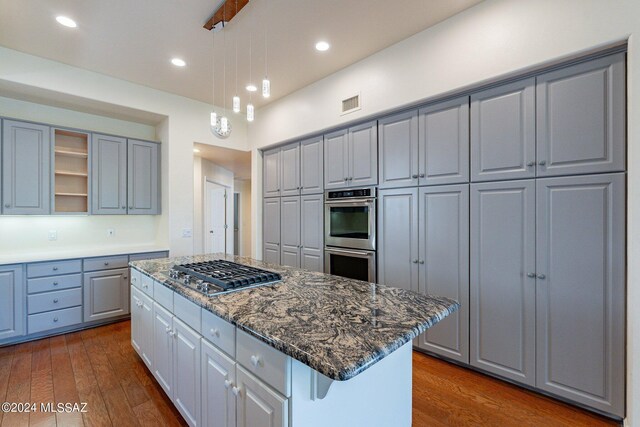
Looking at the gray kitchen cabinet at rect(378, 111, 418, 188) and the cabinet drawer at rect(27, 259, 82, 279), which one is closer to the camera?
the gray kitchen cabinet at rect(378, 111, 418, 188)

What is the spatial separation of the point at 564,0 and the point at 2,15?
4208 mm

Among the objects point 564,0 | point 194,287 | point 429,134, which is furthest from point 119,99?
point 564,0

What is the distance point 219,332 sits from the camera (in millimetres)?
1390

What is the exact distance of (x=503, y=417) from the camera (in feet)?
6.26

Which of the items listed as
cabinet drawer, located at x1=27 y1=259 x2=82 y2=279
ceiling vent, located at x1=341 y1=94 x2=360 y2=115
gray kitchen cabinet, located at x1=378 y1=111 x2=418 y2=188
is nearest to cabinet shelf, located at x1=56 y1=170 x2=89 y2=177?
cabinet drawer, located at x1=27 y1=259 x2=82 y2=279

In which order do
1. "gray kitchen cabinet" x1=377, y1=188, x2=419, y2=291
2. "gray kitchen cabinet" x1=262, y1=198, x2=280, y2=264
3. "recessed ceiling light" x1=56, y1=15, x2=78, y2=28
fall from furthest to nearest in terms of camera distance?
"gray kitchen cabinet" x1=262, y1=198, x2=280, y2=264
"gray kitchen cabinet" x1=377, y1=188, x2=419, y2=291
"recessed ceiling light" x1=56, y1=15, x2=78, y2=28

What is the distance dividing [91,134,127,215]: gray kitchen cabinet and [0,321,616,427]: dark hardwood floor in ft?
5.47

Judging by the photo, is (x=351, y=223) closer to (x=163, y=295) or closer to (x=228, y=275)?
(x=228, y=275)

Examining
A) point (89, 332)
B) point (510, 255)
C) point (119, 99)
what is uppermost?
point (119, 99)

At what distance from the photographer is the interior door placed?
20.4 feet

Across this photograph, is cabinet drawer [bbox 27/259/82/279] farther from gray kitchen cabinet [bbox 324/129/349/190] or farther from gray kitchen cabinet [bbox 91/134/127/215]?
gray kitchen cabinet [bbox 324/129/349/190]

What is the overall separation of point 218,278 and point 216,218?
16.6ft

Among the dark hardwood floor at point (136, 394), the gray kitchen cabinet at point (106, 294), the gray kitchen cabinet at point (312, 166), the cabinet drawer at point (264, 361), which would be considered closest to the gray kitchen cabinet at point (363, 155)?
the gray kitchen cabinet at point (312, 166)

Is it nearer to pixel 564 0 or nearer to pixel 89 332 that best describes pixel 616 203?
pixel 564 0
